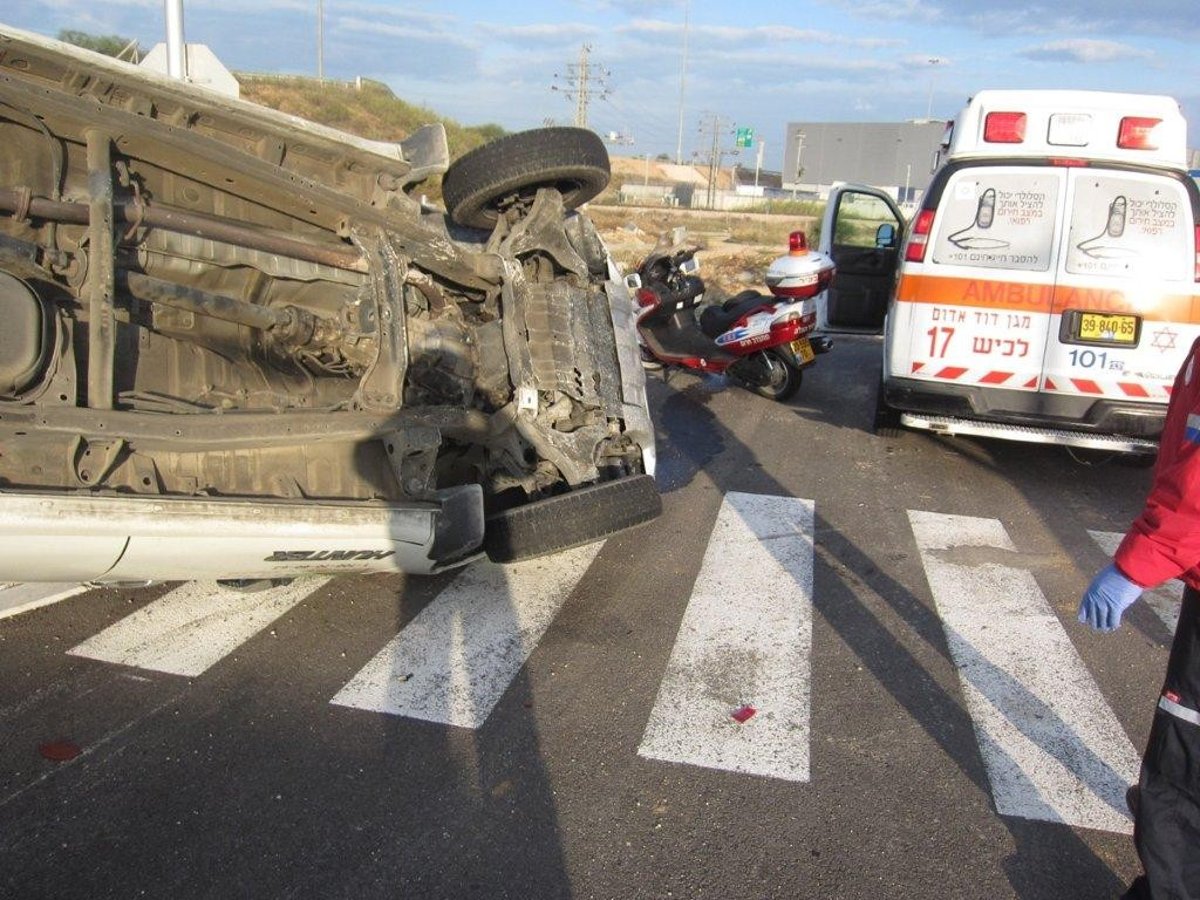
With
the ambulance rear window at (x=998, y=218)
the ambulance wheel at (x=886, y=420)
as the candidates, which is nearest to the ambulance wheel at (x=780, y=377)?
the ambulance wheel at (x=886, y=420)

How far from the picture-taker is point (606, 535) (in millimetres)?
4473

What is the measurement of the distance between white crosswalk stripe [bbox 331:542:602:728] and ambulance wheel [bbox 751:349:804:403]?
4329 millimetres

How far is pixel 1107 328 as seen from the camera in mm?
6023

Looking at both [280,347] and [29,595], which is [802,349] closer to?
[280,347]

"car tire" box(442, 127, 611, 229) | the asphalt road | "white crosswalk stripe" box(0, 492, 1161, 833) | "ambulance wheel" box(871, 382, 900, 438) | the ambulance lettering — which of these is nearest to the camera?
the asphalt road

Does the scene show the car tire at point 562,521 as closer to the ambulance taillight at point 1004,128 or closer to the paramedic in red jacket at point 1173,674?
the paramedic in red jacket at point 1173,674

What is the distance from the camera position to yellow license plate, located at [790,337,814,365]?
28.5 feet

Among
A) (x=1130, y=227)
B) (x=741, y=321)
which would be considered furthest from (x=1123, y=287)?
(x=741, y=321)

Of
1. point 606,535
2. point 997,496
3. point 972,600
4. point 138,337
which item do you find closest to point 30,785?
point 138,337

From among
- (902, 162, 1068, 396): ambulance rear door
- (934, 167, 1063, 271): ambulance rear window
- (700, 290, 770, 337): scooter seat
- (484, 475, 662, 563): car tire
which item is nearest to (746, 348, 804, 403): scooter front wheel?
(700, 290, 770, 337): scooter seat

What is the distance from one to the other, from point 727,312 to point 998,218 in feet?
10.8

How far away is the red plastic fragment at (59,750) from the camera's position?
3159mm

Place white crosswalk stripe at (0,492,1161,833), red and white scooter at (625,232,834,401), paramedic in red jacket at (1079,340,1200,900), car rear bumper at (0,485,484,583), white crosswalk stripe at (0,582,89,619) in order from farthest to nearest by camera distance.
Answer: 1. red and white scooter at (625,232,834,401)
2. white crosswalk stripe at (0,582,89,619)
3. white crosswalk stripe at (0,492,1161,833)
4. car rear bumper at (0,485,484,583)
5. paramedic in red jacket at (1079,340,1200,900)

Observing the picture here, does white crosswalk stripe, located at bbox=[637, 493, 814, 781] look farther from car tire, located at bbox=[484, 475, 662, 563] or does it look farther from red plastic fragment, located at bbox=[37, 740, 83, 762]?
red plastic fragment, located at bbox=[37, 740, 83, 762]
